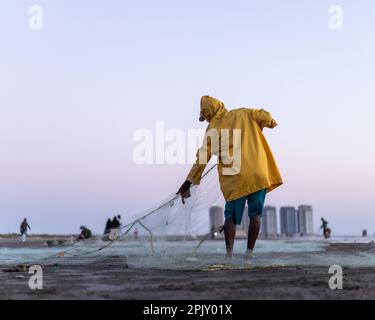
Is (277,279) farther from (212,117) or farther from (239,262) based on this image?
(212,117)

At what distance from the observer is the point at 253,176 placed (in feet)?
23.0

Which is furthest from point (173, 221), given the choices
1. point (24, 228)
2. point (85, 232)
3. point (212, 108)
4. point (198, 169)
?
point (24, 228)

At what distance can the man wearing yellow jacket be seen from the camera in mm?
Answer: 7059

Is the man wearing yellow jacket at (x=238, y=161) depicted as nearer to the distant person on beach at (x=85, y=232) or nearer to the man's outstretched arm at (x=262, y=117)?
the man's outstretched arm at (x=262, y=117)

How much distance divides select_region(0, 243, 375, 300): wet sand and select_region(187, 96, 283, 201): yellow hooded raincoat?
1.22m

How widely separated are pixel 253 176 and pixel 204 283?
2.44m

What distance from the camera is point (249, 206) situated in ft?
23.5

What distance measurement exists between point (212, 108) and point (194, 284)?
324 centimetres

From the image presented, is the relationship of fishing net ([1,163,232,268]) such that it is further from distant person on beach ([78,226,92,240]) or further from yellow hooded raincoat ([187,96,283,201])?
distant person on beach ([78,226,92,240])

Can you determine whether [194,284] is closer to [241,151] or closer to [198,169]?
[241,151]

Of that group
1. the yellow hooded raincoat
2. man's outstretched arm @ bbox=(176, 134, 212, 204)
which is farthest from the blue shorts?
man's outstretched arm @ bbox=(176, 134, 212, 204)
